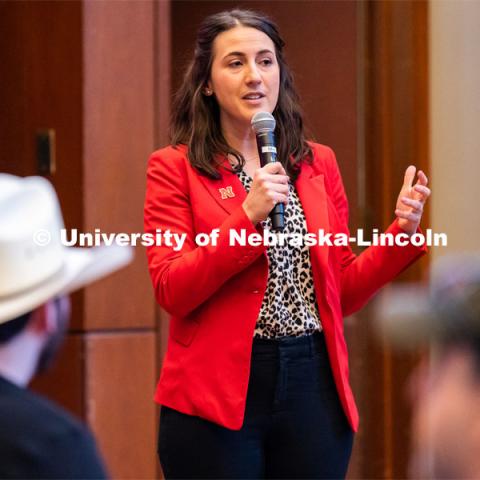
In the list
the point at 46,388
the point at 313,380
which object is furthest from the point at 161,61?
the point at 313,380

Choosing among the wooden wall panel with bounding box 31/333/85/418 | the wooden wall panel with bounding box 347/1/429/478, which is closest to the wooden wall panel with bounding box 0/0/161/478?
the wooden wall panel with bounding box 31/333/85/418

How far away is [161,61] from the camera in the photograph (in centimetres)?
420

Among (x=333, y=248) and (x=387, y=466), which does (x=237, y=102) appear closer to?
(x=333, y=248)

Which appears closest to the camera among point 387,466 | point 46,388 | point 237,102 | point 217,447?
point 217,447

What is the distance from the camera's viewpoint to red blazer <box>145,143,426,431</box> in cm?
242

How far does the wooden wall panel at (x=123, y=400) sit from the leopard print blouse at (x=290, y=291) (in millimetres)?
1627

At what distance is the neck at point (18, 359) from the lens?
173 cm

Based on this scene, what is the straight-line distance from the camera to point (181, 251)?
251 centimetres

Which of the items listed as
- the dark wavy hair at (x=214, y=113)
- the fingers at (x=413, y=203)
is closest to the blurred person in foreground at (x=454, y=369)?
the fingers at (x=413, y=203)

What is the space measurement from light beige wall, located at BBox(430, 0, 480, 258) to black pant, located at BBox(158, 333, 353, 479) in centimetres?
203

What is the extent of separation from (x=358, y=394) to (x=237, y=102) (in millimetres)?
2081

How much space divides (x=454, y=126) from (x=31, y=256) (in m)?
2.96

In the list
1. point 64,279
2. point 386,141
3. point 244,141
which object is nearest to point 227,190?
point 244,141

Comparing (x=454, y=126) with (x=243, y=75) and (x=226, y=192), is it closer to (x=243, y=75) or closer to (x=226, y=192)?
(x=243, y=75)
